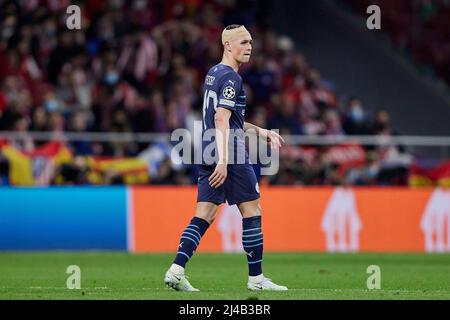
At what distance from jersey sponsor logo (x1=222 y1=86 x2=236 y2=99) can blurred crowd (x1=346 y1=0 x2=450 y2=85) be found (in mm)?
16313

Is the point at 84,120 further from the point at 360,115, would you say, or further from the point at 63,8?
the point at 360,115

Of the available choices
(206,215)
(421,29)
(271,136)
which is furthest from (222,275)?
(421,29)

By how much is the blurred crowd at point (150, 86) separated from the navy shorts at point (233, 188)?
8982 mm

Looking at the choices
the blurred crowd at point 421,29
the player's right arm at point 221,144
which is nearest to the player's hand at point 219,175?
the player's right arm at point 221,144

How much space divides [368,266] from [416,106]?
417 inches

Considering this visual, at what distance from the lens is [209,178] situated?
1022 cm

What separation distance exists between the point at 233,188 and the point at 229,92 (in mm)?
890

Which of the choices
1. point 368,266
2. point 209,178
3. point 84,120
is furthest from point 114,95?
point 209,178

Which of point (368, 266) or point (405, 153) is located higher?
point (405, 153)

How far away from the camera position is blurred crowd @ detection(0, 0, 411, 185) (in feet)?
64.5

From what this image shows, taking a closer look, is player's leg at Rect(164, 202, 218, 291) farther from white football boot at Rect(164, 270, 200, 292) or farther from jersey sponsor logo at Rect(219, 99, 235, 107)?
jersey sponsor logo at Rect(219, 99, 235, 107)

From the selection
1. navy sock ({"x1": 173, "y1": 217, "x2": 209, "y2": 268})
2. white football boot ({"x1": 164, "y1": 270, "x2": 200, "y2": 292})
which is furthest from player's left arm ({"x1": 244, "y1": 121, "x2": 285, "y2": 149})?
white football boot ({"x1": 164, "y1": 270, "x2": 200, "y2": 292})

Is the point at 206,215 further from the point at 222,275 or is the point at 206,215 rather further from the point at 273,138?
the point at 222,275

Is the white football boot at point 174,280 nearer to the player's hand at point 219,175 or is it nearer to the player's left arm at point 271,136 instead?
the player's hand at point 219,175
